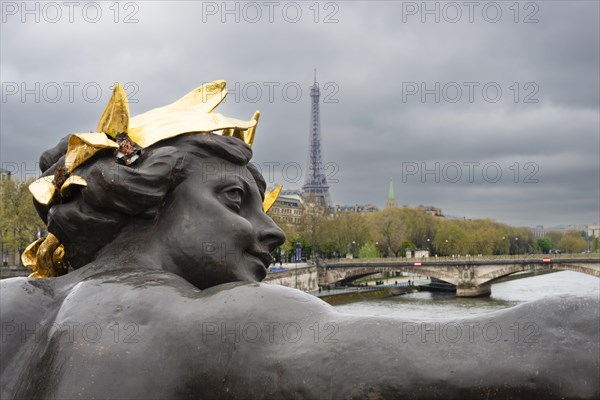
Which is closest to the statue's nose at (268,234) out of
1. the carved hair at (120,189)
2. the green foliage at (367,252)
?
the carved hair at (120,189)

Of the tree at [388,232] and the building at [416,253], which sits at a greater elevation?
the tree at [388,232]

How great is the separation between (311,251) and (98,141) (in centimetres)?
5844

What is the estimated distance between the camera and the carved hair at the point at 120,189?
2.05m

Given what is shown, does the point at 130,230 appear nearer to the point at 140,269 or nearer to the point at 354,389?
the point at 140,269

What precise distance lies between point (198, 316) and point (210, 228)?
1.70 feet

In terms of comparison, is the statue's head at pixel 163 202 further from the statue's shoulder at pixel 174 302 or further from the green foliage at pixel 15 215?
the green foliage at pixel 15 215

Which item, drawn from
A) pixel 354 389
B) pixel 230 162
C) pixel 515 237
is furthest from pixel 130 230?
pixel 515 237

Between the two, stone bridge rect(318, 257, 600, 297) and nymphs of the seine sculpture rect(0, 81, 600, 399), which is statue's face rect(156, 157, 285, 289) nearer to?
nymphs of the seine sculpture rect(0, 81, 600, 399)

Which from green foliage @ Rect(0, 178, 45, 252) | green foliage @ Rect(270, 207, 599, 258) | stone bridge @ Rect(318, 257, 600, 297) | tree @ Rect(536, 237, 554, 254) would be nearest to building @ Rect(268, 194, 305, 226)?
green foliage @ Rect(270, 207, 599, 258)

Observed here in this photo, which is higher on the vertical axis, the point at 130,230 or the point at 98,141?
the point at 98,141

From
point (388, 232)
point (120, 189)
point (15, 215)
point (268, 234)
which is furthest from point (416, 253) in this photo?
point (120, 189)

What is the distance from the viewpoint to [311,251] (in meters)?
60.3

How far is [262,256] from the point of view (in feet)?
7.48

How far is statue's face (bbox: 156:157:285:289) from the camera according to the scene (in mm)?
2076
